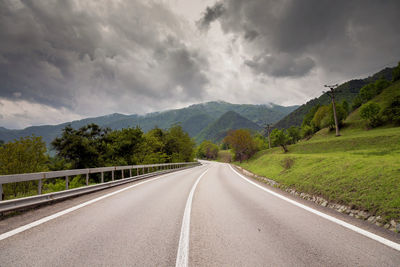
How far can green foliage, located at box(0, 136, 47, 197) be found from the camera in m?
20.3

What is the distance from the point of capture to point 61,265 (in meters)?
2.36

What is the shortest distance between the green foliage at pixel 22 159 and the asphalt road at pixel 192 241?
916 inches

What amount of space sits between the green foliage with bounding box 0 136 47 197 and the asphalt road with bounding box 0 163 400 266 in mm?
23269

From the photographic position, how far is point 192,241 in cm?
321

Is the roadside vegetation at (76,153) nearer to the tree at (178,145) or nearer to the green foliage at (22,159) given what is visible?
the green foliage at (22,159)

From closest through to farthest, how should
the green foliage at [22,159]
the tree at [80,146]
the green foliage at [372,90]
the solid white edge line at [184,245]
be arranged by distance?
the solid white edge line at [184,245]
the green foliage at [22,159]
the tree at [80,146]
the green foliage at [372,90]

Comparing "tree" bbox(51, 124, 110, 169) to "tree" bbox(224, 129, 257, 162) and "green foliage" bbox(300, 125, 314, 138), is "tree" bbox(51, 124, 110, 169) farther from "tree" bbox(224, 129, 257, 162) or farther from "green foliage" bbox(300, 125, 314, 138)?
"green foliage" bbox(300, 125, 314, 138)

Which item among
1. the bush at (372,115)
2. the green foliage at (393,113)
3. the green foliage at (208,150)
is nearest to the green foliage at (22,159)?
the green foliage at (393,113)

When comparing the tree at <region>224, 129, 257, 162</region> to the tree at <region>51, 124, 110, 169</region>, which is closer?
the tree at <region>51, 124, 110, 169</region>

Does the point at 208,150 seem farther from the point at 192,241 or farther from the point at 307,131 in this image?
the point at 192,241

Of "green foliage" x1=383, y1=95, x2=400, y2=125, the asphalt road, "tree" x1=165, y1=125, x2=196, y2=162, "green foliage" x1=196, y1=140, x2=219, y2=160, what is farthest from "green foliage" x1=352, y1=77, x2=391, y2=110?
the asphalt road

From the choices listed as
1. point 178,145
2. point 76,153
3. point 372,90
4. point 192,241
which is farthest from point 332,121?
point 192,241

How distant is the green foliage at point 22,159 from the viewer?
800 inches

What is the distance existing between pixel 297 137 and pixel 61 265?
10111cm
